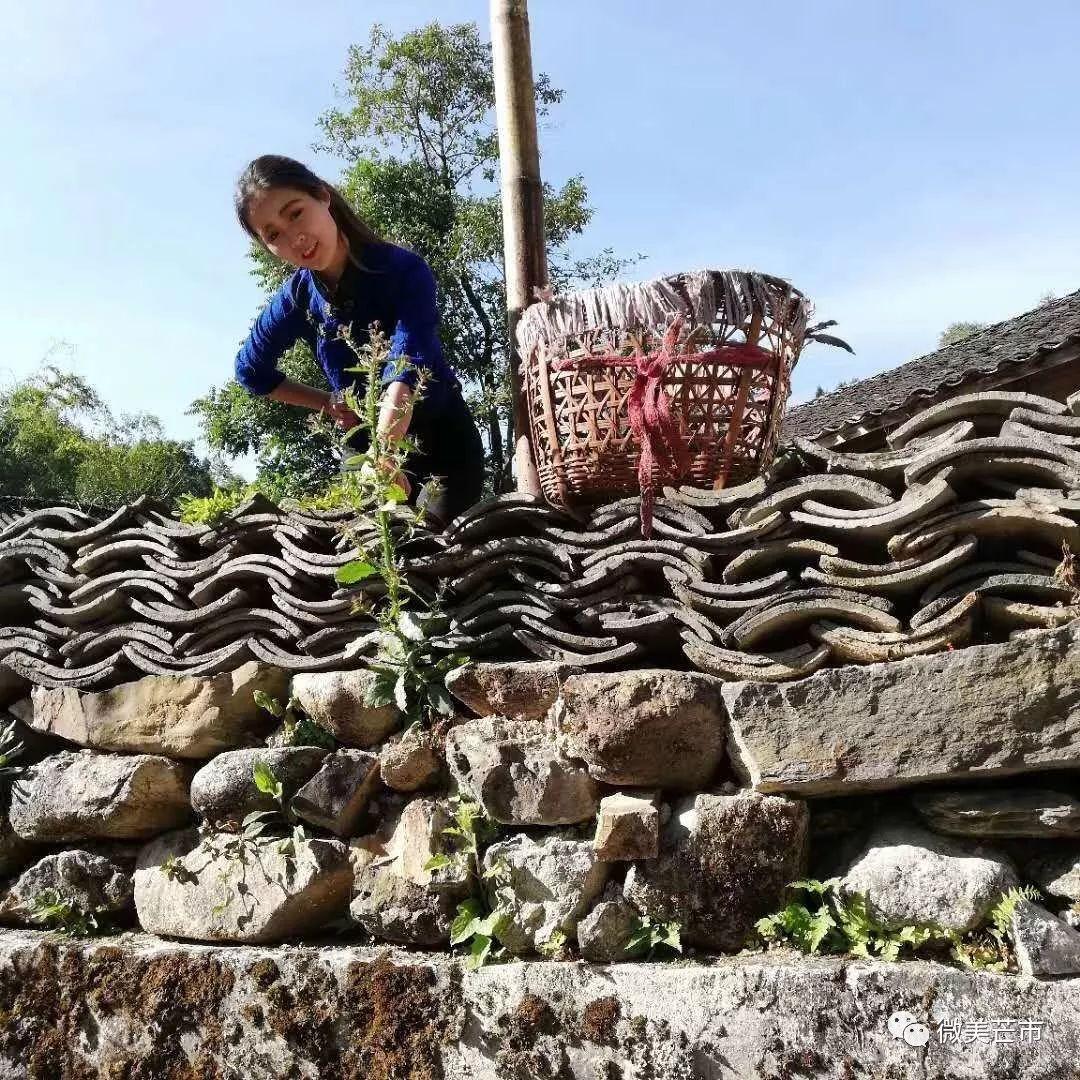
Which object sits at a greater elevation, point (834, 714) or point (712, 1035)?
point (834, 714)

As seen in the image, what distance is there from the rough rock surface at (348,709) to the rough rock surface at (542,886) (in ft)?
1.56

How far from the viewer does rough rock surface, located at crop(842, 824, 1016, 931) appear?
6.89ft

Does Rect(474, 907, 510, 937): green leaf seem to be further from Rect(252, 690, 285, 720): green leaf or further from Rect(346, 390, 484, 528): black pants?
Rect(346, 390, 484, 528): black pants

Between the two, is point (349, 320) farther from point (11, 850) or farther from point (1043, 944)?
point (1043, 944)

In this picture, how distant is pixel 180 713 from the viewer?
9.62ft

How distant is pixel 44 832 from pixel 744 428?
2.27m

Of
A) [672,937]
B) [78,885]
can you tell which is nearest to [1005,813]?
[672,937]

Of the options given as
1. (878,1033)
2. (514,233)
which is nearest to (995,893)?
(878,1033)

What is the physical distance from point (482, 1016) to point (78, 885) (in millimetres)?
1328

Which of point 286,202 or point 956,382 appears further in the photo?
point 956,382

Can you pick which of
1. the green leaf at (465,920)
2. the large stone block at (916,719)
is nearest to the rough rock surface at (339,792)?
the green leaf at (465,920)

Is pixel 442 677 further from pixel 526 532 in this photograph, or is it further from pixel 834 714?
pixel 834 714

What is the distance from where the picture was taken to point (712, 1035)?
2.13 meters

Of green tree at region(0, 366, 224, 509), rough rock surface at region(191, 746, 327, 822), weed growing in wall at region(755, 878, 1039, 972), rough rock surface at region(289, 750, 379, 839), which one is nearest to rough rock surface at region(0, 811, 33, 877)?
rough rock surface at region(191, 746, 327, 822)
